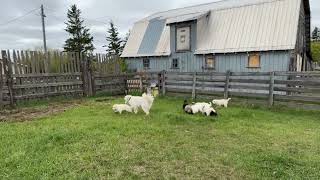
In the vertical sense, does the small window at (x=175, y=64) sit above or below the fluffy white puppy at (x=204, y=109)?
above

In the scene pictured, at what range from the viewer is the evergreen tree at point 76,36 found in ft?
137

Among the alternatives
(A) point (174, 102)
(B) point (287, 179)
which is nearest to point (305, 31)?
(A) point (174, 102)

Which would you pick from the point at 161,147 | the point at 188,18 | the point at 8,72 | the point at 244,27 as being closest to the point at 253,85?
the point at 244,27

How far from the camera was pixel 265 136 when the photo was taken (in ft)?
21.9

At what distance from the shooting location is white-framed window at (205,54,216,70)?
1817 cm

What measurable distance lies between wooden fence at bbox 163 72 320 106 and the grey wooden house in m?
3.94

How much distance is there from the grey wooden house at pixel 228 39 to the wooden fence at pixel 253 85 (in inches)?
155

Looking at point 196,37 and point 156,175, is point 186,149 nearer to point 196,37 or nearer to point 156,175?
point 156,175

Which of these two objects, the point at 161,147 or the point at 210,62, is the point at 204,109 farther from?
the point at 210,62

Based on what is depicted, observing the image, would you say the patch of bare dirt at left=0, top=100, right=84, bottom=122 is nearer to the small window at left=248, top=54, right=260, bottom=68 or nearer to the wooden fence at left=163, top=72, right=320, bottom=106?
the wooden fence at left=163, top=72, right=320, bottom=106

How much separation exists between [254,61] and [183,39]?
15.6ft

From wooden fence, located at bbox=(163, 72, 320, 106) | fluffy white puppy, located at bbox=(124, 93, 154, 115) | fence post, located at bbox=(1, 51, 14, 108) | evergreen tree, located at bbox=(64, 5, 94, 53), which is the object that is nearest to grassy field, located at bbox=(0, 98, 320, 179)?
fluffy white puppy, located at bbox=(124, 93, 154, 115)

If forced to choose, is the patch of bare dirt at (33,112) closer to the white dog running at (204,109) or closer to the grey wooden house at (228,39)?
the white dog running at (204,109)

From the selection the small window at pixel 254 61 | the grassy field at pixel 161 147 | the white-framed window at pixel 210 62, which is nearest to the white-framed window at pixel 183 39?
the white-framed window at pixel 210 62
